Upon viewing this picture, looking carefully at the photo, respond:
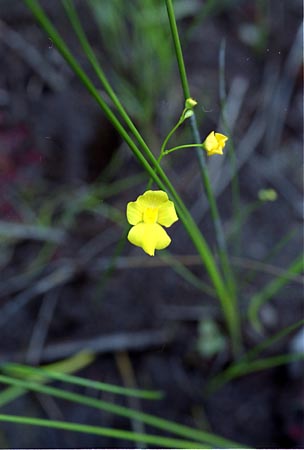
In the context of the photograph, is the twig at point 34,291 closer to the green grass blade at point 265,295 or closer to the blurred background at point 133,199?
the blurred background at point 133,199

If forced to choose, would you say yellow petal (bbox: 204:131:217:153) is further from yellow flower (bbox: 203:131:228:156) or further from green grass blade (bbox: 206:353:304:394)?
green grass blade (bbox: 206:353:304:394)

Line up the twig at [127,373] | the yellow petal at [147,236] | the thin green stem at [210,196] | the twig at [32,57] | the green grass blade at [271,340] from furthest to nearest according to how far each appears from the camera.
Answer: the twig at [32,57], the twig at [127,373], the green grass blade at [271,340], the yellow petal at [147,236], the thin green stem at [210,196]

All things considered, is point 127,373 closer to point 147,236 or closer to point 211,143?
point 147,236

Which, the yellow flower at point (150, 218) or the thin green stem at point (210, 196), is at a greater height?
the thin green stem at point (210, 196)

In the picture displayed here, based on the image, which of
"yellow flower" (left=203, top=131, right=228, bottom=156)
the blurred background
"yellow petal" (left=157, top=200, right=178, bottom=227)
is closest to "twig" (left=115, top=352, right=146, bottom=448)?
the blurred background

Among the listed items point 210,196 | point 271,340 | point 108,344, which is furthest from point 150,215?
point 108,344

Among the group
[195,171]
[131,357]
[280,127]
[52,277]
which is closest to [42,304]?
[52,277]

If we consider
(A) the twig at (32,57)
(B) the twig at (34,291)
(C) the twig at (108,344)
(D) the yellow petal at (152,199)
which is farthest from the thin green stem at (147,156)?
(A) the twig at (32,57)
